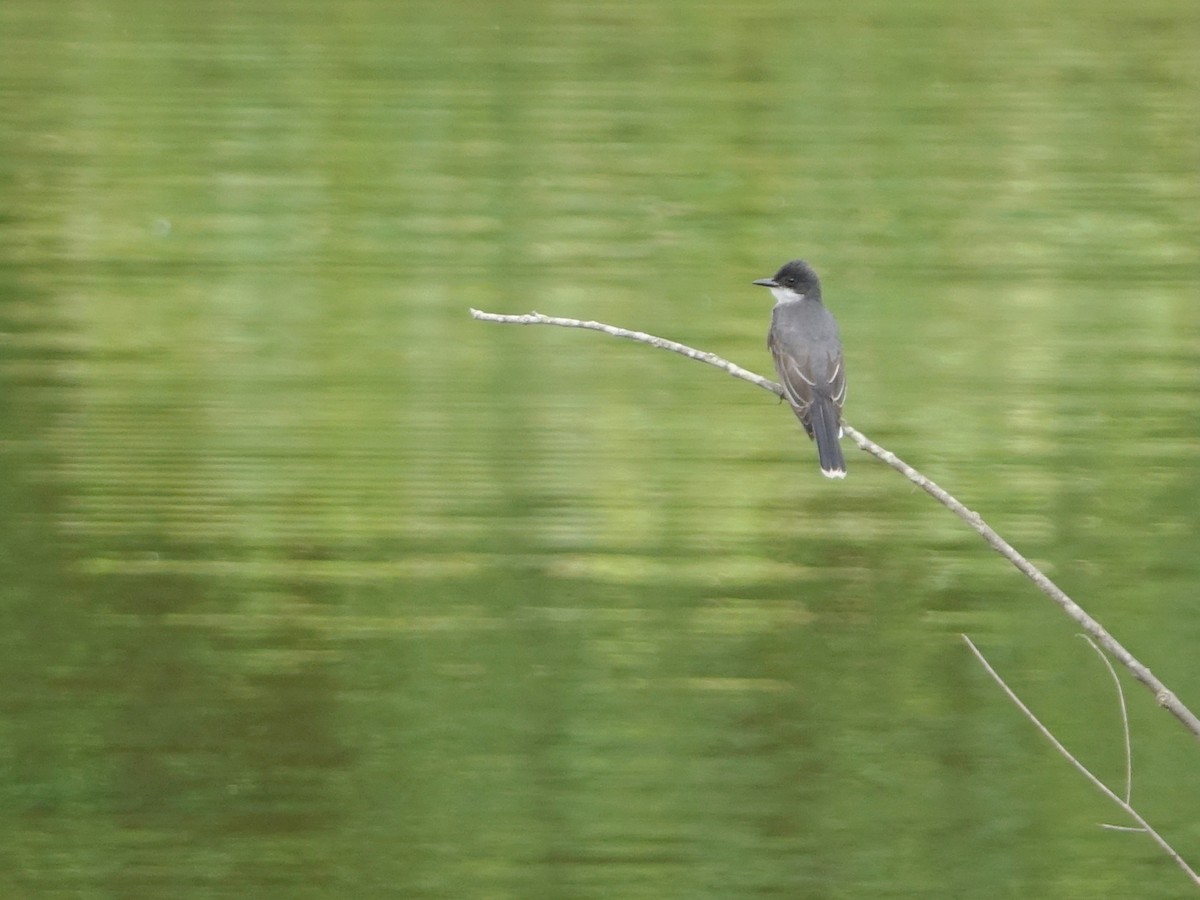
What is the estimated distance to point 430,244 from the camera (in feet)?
25.0

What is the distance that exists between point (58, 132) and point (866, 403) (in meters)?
3.99

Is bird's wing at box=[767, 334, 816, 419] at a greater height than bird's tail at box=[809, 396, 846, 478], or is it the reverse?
bird's wing at box=[767, 334, 816, 419]

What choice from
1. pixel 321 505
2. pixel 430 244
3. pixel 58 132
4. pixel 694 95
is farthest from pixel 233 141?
pixel 321 505

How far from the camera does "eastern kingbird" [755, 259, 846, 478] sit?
436 centimetres

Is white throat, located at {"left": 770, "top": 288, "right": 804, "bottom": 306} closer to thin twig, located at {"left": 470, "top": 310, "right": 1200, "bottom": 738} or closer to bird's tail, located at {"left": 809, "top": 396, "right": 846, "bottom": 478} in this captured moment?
bird's tail, located at {"left": 809, "top": 396, "right": 846, "bottom": 478}

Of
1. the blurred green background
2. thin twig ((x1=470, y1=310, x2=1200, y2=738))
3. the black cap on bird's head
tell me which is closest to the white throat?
the black cap on bird's head

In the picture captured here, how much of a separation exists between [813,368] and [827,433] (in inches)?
6.5

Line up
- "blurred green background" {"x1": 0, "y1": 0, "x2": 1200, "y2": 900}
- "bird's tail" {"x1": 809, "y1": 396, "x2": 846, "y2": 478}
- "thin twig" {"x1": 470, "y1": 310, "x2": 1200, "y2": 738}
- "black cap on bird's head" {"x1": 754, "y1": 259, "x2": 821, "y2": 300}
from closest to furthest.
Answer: "thin twig" {"x1": 470, "y1": 310, "x2": 1200, "y2": 738} → "bird's tail" {"x1": 809, "y1": 396, "x2": 846, "y2": 478} → "blurred green background" {"x1": 0, "y1": 0, "x2": 1200, "y2": 900} → "black cap on bird's head" {"x1": 754, "y1": 259, "x2": 821, "y2": 300}

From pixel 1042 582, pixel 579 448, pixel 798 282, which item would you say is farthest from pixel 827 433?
pixel 1042 582

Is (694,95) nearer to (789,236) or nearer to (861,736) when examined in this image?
(789,236)

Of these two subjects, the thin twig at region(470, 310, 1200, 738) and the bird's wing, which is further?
the bird's wing

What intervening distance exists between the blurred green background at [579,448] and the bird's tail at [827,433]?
35.9 inches

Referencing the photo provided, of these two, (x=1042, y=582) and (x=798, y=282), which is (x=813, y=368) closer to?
(x=798, y=282)

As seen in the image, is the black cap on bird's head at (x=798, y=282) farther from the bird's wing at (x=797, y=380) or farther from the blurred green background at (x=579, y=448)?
the blurred green background at (x=579, y=448)
